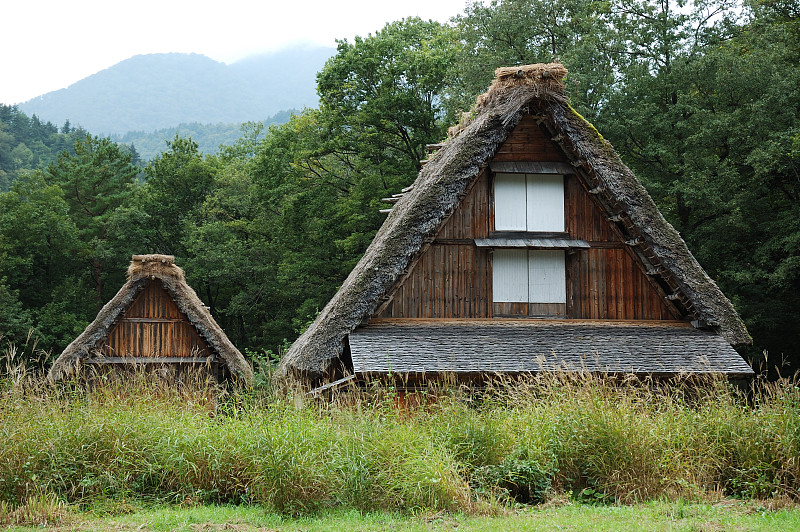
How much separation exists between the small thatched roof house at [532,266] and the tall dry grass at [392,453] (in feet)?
11.3

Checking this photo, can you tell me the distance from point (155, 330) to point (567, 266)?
38.5ft

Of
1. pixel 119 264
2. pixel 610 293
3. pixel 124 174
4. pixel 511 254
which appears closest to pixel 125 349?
pixel 511 254

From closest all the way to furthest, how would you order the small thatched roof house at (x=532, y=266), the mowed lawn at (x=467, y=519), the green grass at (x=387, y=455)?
the mowed lawn at (x=467, y=519)
the green grass at (x=387, y=455)
the small thatched roof house at (x=532, y=266)

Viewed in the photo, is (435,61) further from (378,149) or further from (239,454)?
(239,454)

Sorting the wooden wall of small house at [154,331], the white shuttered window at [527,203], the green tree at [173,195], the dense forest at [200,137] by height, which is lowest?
the wooden wall of small house at [154,331]

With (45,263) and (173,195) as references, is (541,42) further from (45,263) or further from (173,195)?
(45,263)

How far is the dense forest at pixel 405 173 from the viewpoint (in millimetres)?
23688

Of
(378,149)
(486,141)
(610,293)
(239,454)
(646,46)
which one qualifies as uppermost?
(646,46)

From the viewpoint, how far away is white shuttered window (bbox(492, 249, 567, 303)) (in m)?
13.6

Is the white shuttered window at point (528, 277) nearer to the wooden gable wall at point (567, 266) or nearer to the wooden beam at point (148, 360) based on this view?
the wooden gable wall at point (567, 266)

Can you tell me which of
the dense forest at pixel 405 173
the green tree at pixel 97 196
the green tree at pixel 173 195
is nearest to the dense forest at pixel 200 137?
the green tree at pixel 97 196

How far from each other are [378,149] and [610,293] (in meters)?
18.6

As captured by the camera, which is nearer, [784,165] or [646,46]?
[784,165]

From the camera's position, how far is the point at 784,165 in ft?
73.4
